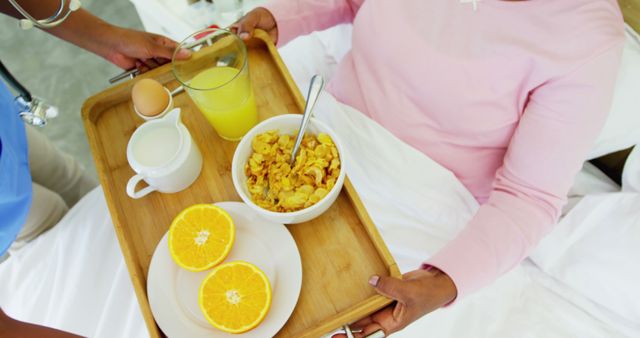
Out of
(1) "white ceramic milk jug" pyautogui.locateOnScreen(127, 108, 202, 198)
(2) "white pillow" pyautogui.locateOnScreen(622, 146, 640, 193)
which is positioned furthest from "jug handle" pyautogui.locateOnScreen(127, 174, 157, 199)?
(2) "white pillow" pyautogui.locateOnScreen(622, 146, 640, 193)

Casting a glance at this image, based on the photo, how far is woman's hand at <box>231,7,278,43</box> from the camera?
940mm

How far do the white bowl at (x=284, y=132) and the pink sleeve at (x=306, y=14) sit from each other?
0.35 metres

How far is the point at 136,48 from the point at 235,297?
Result: 58 centimetres

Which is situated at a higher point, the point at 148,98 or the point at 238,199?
the point at 148,98

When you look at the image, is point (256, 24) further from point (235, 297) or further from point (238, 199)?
point (235, 297)

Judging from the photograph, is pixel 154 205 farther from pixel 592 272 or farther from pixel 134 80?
pixel 592 272

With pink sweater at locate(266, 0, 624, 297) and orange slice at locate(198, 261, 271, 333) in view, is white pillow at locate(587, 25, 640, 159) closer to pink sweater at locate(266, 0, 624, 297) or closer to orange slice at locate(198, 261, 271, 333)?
pink sweater at locate(266, 0, 624, 297)

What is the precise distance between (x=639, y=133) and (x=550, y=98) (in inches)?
13.2

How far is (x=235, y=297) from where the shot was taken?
66cm

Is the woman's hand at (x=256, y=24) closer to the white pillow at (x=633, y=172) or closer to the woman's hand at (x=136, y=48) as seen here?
the woman's hand at (x=136, y=48)

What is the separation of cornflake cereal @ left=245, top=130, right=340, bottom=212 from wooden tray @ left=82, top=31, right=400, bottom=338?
2.2 inches

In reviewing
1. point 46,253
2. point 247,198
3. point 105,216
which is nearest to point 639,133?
point 247,198

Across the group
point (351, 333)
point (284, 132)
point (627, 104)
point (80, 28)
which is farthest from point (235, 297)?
point (627, 104)

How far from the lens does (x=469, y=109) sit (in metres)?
0.87
